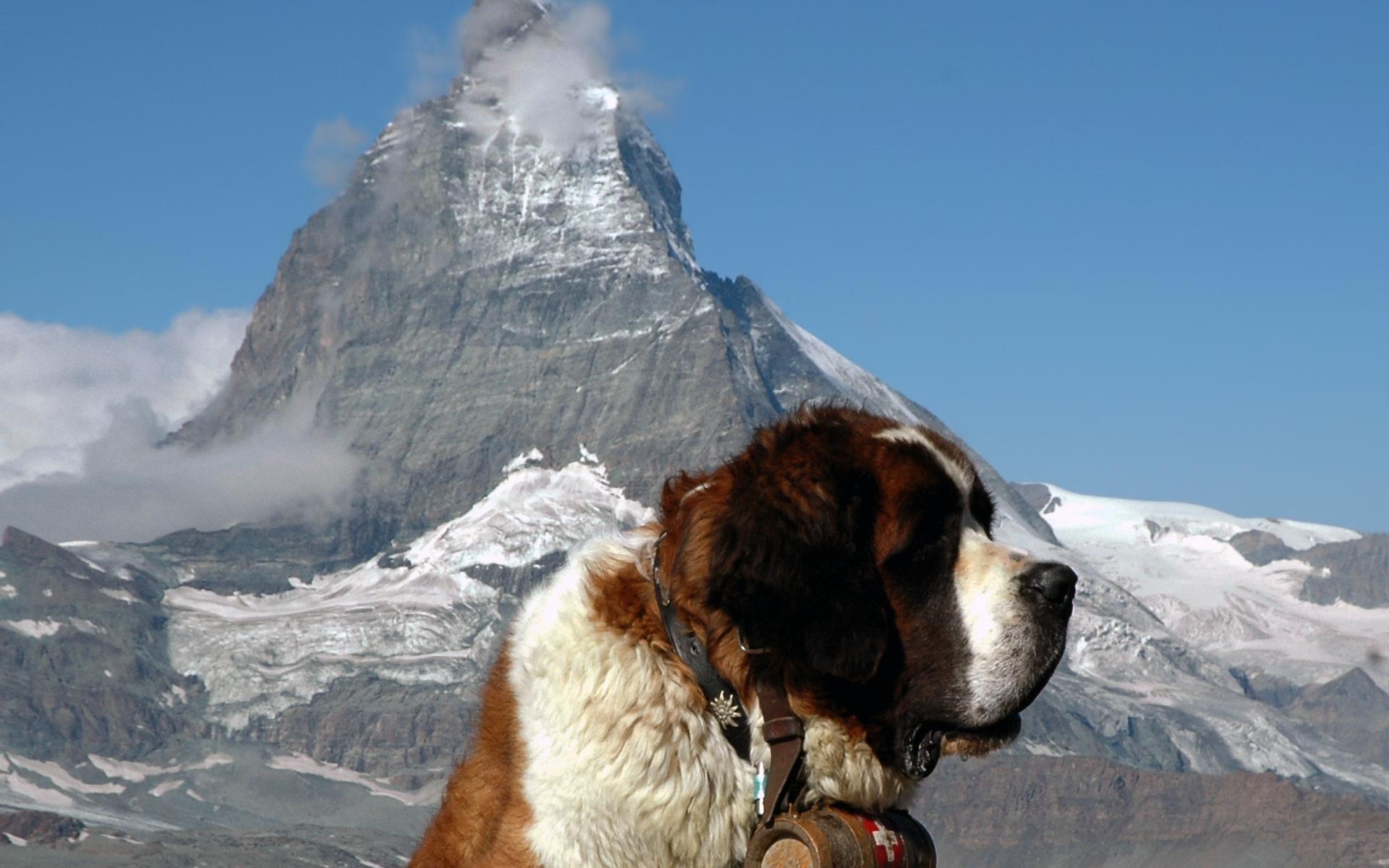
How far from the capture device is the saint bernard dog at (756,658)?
5.69m

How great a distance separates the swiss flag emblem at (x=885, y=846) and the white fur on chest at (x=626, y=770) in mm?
425

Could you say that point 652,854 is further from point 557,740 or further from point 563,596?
point 563,596

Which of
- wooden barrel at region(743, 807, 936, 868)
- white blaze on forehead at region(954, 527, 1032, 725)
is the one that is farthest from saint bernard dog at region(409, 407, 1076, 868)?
wooden barrel at region(743, 807, 936, 868)

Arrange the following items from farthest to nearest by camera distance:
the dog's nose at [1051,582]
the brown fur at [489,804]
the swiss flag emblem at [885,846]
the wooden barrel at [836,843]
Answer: the dog's nose at [1051,582]
the brown fur at [489,804]
the swiss flag emblem at [885,846]
the wooden barrel at [836,843]

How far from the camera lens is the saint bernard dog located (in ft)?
18.7

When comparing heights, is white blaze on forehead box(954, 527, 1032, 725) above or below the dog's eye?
below

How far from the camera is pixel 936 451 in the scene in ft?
21.2

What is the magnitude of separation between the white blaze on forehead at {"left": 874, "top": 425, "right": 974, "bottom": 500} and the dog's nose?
0.46 m

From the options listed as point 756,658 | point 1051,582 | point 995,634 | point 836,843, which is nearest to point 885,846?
point 836,843

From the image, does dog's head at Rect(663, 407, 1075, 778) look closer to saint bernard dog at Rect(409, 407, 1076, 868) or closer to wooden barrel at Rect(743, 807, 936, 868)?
saint bernard dog at Rect(409, 407, 1076, 868)

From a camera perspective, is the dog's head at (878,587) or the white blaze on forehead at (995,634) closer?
the dog's head at (878,587)

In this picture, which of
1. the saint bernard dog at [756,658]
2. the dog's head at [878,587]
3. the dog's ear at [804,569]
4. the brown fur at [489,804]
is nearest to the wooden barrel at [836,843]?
the saint bernard dog at [756,658]

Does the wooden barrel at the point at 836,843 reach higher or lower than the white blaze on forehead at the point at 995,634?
lower

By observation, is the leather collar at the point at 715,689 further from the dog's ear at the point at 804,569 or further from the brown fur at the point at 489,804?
the brown fur at the point at 489,804
